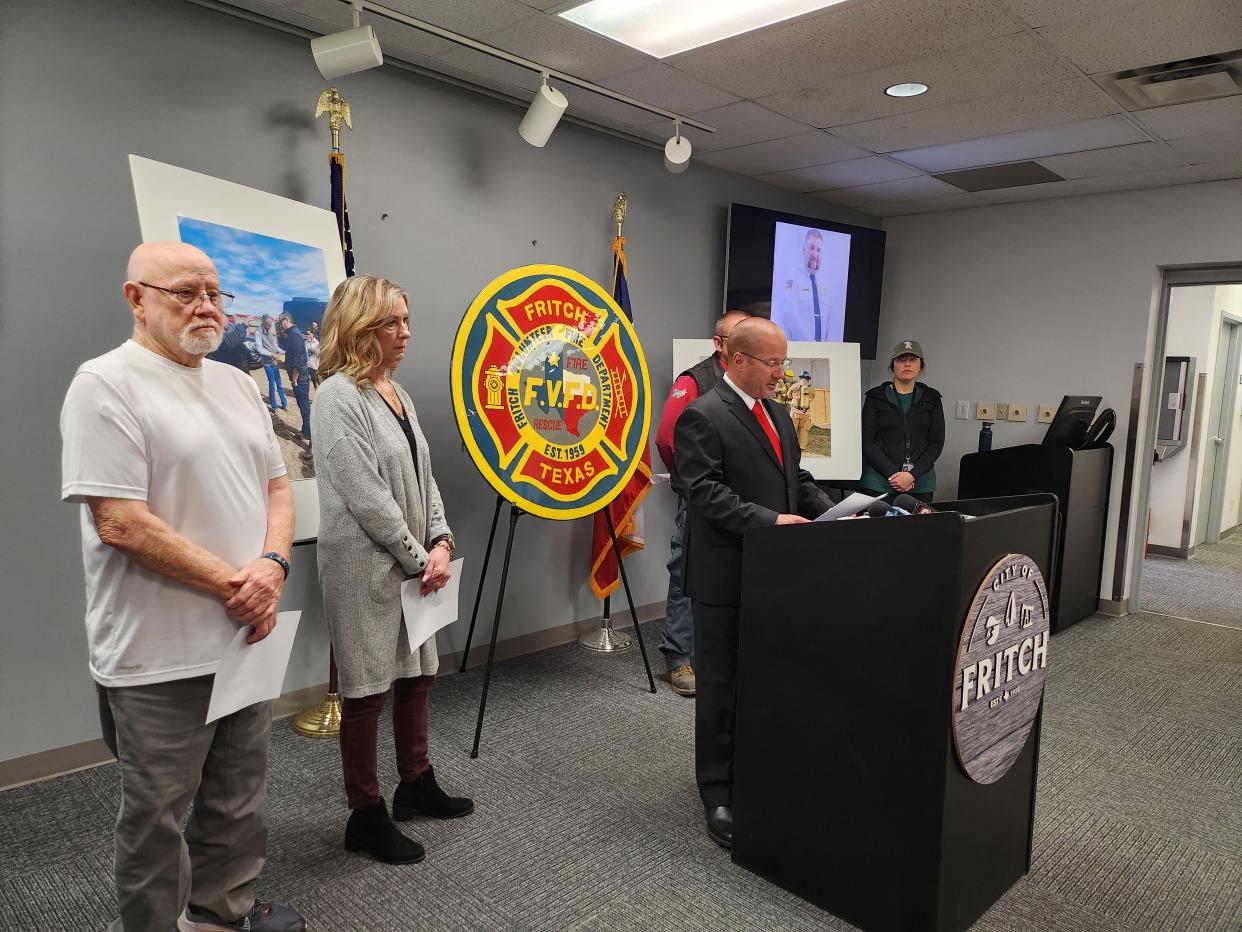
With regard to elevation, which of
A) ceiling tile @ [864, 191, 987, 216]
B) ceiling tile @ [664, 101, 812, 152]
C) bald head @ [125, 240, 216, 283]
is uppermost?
ceiling tile @ [664, 101, 812, 152]

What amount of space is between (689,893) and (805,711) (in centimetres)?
56

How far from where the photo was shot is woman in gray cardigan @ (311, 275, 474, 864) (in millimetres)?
2049

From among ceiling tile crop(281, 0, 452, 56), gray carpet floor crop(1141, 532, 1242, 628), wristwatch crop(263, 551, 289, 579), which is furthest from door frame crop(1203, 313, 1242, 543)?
wristwatch crop(263, 551, 289, 579)

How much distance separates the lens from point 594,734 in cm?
305

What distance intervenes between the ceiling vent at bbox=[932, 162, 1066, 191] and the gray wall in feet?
6.36

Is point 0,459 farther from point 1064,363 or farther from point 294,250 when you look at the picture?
point 1064,363

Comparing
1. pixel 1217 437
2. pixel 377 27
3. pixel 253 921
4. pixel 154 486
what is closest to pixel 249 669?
pixel 154 486

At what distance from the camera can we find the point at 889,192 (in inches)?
204

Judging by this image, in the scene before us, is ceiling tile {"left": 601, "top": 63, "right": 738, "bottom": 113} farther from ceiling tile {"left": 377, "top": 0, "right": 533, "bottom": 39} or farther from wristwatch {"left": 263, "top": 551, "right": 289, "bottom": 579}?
wristwatch {"left": 263, "top": 551, "right": 289, "bottom": 579}

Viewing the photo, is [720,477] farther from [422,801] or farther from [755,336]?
[422,801]

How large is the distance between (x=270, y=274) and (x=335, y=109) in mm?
667

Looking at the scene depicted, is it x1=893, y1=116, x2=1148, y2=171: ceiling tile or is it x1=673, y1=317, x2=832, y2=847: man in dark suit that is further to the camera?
x1=893, y1=116, x2=1148, y2=171: ceiling tile

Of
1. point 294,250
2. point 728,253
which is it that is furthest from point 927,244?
point 294,250

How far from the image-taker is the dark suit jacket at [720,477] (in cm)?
232
